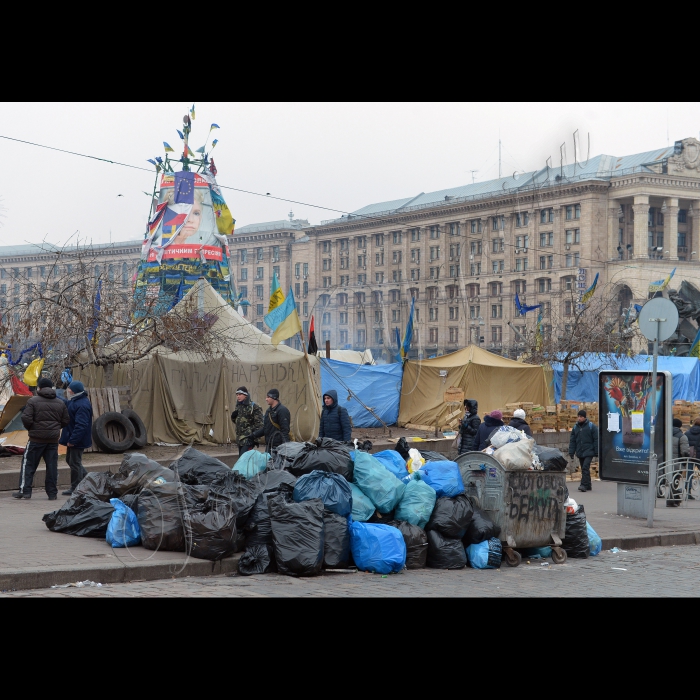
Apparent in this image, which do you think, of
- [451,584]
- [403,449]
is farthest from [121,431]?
[451,584]

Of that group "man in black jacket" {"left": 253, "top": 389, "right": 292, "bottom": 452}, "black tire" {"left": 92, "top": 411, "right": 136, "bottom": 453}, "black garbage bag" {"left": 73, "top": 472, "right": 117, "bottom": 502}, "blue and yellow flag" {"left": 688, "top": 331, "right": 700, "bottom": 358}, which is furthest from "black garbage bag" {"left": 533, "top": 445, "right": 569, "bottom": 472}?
"blue and yellow flag" {"left": 688, "top": 331, "right": 700, "bottom": 358}

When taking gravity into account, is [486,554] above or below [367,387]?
below

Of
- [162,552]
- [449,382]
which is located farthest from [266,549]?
[449,382]

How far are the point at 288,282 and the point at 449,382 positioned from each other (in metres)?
82.8

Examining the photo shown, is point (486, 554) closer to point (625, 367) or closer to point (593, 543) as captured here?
point (593, 543)

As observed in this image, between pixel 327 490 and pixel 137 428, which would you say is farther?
pixel 137 428

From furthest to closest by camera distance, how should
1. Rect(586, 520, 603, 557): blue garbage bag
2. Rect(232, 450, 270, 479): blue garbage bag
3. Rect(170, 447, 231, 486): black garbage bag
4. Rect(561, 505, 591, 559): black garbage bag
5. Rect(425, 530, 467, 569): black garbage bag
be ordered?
Rect(586, 520, 603, 557): blue garbage bag
Rect(232, 450, 270, 479): blue garbage bag
Rect(561, 505, 591, 559): black garbage bag
Rect(170, 447, 231, 486): black garbage bag
Rect(425, 530, 467, 569): black garbage bag

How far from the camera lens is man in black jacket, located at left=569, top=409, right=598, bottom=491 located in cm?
1761

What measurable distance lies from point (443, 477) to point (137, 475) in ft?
10.8

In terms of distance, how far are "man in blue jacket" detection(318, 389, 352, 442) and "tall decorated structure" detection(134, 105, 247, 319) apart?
30.1 metres

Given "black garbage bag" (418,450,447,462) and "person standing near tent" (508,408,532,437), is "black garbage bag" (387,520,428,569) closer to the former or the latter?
"black garbage bag" (418,450,447,462)

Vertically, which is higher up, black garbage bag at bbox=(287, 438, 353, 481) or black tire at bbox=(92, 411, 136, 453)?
black garbage bag at bbox=(287, 438, 353, 481)

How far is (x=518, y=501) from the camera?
1021 cm

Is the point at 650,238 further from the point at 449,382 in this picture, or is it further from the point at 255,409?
the point at 255,409
